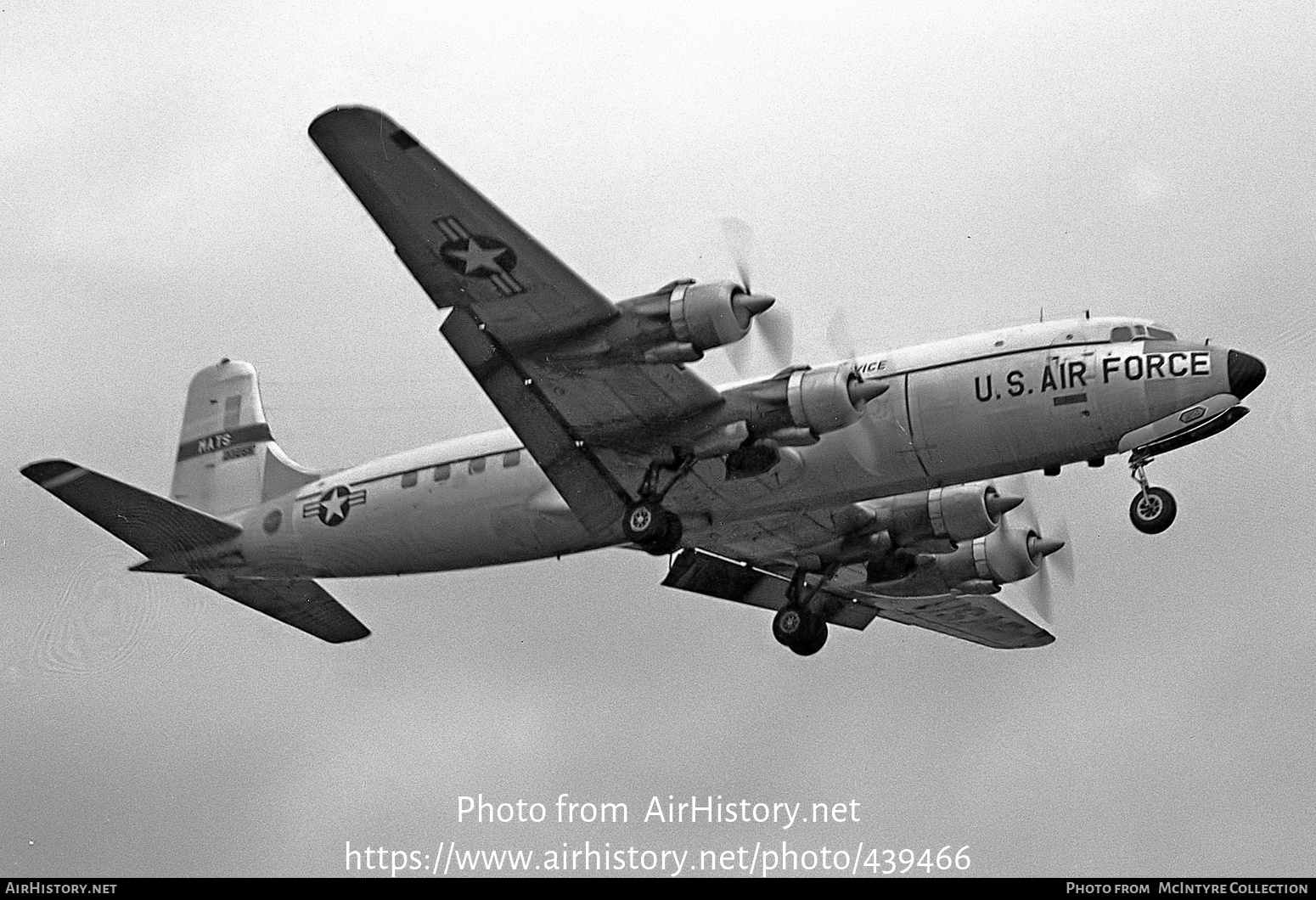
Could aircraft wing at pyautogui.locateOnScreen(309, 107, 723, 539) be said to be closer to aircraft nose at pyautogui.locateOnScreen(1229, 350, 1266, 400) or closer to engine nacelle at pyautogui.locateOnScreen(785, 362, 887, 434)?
engine nacelle at pyautogui.locateOnScreen(785, 362, 887, 434)

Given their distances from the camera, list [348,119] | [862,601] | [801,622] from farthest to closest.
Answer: [862,601] → [801,622] → [348,119]

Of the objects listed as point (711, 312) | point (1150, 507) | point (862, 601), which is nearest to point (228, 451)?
point (862, 601)

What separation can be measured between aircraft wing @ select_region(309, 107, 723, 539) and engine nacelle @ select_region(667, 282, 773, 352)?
748 millimetres

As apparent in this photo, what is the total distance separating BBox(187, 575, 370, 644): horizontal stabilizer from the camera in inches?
1120

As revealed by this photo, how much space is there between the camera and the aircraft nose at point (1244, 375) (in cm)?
2306

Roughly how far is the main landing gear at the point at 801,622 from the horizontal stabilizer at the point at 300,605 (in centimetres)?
695

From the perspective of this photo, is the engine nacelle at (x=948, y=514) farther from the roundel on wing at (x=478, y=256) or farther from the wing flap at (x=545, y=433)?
the roundel on wing at (x=478, y=256)

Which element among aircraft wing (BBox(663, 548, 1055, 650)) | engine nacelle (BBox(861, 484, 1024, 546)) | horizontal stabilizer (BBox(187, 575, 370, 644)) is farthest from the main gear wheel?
horizontal stabilizer (BBox(187, 575, 370, 644))

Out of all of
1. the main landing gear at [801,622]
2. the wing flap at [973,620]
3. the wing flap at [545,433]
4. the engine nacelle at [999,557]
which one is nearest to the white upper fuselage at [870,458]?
the wing flap at [545,433]

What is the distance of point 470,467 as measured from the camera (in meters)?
26.5

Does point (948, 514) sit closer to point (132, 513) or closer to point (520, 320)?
point (520, 320)

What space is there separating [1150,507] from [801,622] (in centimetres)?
641

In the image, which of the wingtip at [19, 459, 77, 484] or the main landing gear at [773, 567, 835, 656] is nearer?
the wingtip at [19, 459, 77, 484]
